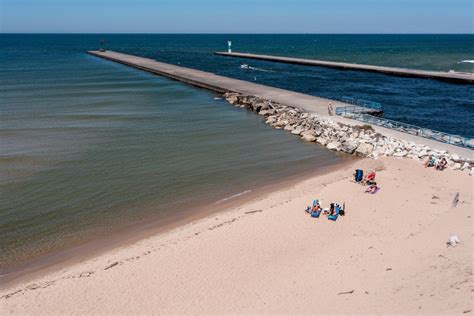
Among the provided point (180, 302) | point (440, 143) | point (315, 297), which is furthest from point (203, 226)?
point (440, 143)

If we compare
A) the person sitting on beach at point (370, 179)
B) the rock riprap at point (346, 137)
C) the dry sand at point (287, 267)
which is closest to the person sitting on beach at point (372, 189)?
the person sitting on beach at point (370, 179)

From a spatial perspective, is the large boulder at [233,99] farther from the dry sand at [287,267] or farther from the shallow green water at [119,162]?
the dry sand at [287,267]

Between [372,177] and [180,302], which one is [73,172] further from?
[372,177]

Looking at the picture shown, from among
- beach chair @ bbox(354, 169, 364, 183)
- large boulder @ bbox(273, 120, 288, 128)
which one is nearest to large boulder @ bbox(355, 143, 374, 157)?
beach chair @ bbox(354, 169, 364, 183)

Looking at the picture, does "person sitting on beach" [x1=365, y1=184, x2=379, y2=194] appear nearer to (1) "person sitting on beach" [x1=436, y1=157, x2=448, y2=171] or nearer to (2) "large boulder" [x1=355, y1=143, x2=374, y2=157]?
(1) "person sitting on beach" [x1=436, y1=157, x2=448, y2=171]

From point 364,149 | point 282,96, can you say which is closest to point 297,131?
point 364,149
